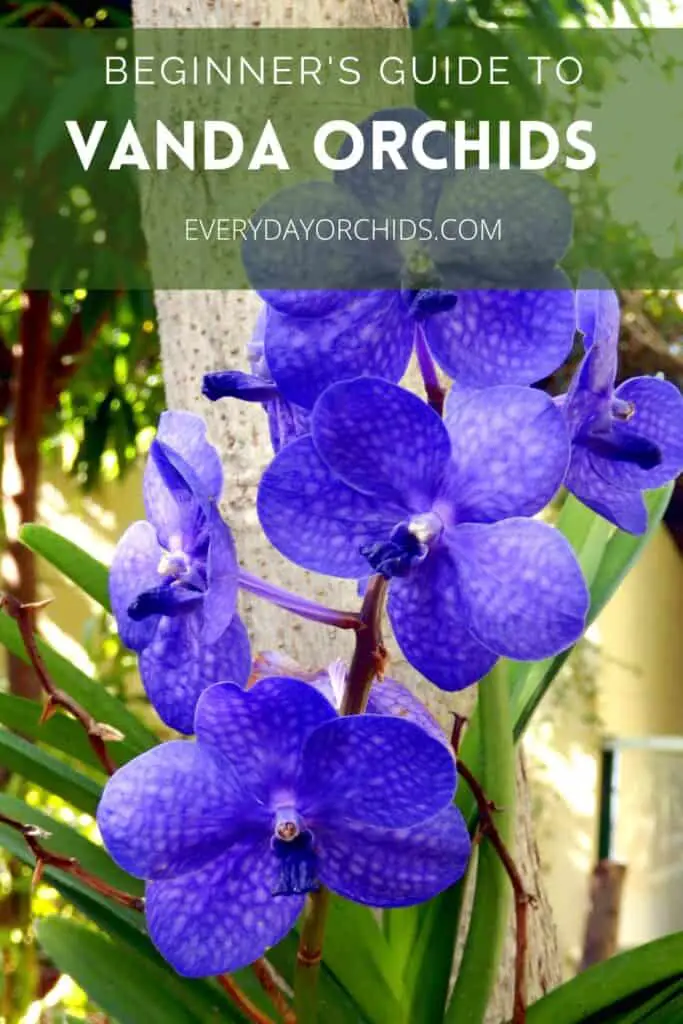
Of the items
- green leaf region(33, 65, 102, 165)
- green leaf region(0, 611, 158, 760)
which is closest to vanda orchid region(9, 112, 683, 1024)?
green leaf region(0, 611, 158, 760)

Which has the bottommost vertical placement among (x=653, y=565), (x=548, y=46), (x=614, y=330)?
(x=653, y=565)

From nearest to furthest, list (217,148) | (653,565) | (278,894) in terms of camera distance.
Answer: (278,894)
(217,148)
(653,565)

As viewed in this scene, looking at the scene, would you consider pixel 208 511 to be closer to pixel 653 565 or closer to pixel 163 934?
pixel 163 934

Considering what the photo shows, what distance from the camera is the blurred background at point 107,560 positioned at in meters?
0.98

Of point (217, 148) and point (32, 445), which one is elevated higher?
point (217, 148)

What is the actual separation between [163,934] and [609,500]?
16 centimetres

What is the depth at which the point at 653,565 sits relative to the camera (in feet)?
7.13

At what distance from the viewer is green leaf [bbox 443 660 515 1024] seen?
0.31 metres

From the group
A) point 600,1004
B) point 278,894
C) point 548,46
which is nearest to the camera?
point 278,894

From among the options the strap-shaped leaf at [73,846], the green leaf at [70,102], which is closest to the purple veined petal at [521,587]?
the strap-shaped leaf at [73,846]

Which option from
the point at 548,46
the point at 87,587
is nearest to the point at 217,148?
the point at 87,587

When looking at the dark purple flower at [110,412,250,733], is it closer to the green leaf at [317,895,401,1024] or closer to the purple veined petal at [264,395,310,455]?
the purple veined petal at [264,395,310,455]

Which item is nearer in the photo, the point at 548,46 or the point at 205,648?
the point at 205,648

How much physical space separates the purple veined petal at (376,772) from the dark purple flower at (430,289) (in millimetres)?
80
